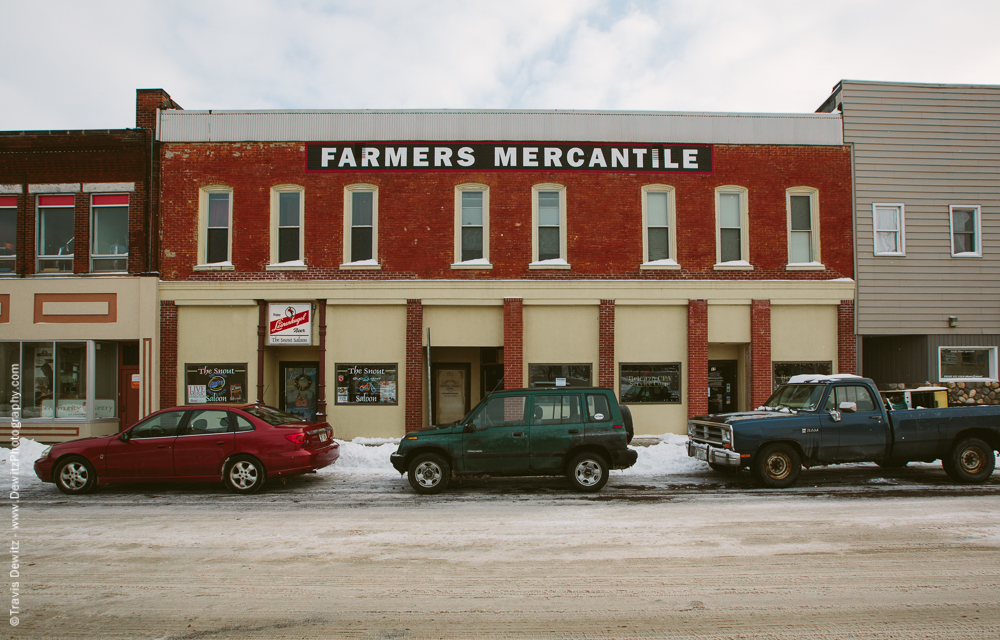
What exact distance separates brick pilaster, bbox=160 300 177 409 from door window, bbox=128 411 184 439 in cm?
571

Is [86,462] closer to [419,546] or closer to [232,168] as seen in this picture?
[419,546]

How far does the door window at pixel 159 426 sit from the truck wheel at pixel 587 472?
682 centimetres

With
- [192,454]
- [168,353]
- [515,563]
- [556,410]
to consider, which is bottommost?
[515,563]

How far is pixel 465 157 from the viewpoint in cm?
1523

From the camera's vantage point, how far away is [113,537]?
7.08 m

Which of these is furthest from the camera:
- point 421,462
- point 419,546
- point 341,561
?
point 421,462

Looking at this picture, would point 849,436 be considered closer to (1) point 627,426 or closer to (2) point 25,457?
(1) point 627,426

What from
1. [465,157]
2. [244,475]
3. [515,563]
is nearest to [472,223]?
[465,157]

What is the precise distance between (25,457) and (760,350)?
708 inches

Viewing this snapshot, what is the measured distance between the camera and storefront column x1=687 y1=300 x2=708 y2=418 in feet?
49.4

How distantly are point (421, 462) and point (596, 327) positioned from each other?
728cm

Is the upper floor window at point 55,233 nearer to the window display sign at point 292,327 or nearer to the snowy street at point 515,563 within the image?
the window display sign at point 292,327

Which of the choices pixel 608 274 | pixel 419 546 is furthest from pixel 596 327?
pixel 419 546

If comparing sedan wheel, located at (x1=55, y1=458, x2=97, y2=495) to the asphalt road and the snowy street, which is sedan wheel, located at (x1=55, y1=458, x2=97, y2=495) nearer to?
the snowy street
